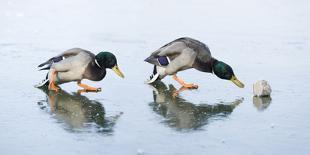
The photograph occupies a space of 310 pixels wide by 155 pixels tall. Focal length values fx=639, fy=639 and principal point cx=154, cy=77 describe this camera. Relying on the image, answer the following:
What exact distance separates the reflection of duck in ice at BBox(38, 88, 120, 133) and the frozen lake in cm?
1

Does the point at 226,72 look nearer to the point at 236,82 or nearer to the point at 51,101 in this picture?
the point at 236,82

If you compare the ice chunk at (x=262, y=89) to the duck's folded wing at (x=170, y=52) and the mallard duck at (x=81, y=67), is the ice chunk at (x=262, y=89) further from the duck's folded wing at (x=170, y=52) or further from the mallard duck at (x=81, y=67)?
the mallard duck at (x=81, y=67)

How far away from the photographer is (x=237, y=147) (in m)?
5.53

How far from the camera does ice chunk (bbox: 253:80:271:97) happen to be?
7746 mm

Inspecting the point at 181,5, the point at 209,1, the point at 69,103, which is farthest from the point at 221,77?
the point at 209,1

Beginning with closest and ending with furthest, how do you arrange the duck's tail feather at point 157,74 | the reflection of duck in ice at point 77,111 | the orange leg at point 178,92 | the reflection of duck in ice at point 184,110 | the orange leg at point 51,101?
the reflection of duck in ice at point 77,111
the reflection of duck in ice at point 184,110
the orange leg at point 51,101
the orange leg at point 178,92
the duck's tail feather at point 157,74

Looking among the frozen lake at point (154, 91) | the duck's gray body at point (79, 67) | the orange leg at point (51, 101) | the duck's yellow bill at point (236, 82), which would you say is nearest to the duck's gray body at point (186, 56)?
the frozen lake at point (154, 91)

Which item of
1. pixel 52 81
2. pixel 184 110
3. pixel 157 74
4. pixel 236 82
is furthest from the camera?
pixel 157 74

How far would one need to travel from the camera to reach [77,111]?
22.8 feet

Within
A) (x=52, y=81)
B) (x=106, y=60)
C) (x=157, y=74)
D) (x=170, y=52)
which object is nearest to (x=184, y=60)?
(x=170, y=52)

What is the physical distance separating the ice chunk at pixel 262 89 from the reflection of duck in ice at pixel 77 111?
6.40 feet

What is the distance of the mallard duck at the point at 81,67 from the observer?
799 cm

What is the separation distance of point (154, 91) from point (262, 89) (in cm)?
141

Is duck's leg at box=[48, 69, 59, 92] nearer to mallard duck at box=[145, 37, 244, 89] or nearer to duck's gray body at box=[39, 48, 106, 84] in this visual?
duck's gray body at box=[39, 48, 106, 84]
